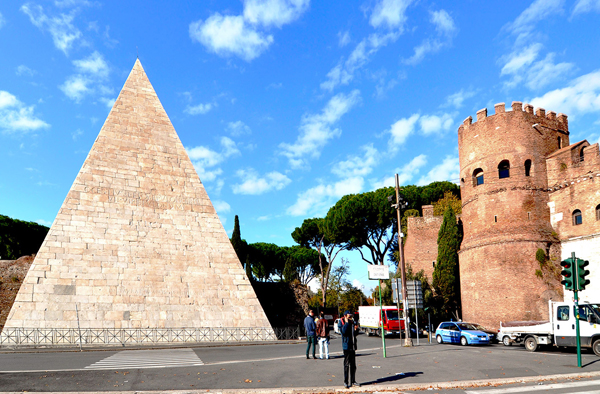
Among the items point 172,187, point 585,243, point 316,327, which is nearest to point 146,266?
point 172,187

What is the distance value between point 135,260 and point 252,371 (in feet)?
37.1

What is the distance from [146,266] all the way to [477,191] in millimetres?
20213

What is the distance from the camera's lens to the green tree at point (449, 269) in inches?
1151

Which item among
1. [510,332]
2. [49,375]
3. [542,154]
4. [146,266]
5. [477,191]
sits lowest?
[510,332]

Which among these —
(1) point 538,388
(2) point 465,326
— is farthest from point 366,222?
(1) point 538,388

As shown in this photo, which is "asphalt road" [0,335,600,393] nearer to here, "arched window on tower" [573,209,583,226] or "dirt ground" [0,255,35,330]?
"dirt ground" [0,255,35,330]

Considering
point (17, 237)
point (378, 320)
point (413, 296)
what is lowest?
point (378, 320)

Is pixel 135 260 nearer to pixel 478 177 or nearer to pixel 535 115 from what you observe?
pixel 478 177

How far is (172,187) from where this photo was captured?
69.8 feet

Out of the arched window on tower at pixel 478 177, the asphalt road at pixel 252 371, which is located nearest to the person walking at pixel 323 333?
the asphalt road at pixel 252 371

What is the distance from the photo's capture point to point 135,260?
18734 millimetres

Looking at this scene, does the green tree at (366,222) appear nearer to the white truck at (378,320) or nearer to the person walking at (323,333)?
the white truck at (378,320)

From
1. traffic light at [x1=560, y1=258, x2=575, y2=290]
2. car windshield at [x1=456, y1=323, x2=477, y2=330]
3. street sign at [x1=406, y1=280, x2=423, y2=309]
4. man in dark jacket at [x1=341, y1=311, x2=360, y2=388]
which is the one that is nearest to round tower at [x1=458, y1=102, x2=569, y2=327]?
car windshield at [x1=456, y1=323, x2=477, y2=330]

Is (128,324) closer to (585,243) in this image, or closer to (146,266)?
(146,266)
